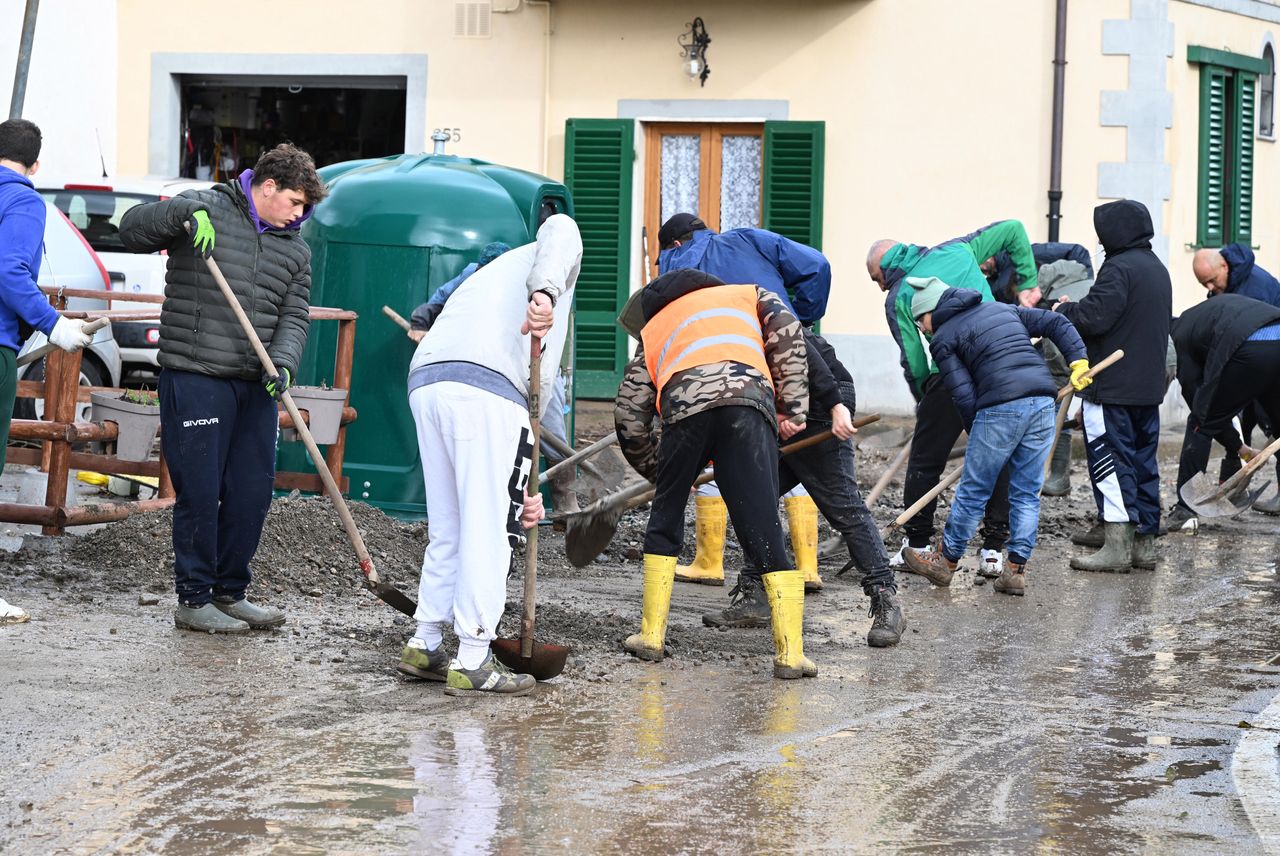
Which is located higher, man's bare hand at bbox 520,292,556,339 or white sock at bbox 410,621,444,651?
man's bare hand at bbox 520,292,556,339

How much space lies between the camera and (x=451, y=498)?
19.2ft

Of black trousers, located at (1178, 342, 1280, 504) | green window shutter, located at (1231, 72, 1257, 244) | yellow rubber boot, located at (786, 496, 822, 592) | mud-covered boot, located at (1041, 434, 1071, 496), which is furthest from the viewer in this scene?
green window shutter, located at (1231, 72, 1257, 244)

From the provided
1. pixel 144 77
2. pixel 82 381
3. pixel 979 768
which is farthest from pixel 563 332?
pixel 144 77

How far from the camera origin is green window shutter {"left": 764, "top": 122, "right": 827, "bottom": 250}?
51.4 ft

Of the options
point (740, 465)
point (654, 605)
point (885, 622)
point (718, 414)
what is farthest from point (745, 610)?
point (718, 414)

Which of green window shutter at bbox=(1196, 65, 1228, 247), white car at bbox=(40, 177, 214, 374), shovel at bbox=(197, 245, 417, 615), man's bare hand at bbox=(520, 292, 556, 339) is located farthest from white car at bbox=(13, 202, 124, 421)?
green window shutter at bbox=(1196, 65, 1228, 247)

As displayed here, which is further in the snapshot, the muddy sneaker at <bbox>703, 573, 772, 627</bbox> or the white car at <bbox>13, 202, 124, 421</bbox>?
the white car at <bbox>13, 202, 124, 421</bbox>

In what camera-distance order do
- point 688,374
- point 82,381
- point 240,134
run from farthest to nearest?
point 240,134 < point 82,381 < point 688,374

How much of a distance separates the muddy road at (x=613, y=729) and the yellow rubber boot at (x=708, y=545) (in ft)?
1.58

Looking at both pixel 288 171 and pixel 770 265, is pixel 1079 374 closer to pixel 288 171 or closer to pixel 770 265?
pixel 770 265

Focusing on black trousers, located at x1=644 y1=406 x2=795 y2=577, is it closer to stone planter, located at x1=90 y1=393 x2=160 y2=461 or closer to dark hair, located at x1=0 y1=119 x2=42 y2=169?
dark hair, located at x1=0 y1=119 x2=42 y2=169

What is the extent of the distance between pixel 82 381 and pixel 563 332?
6.12 m

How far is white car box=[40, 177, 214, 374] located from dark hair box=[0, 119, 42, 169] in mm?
5862

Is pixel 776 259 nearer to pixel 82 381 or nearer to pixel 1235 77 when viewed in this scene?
pixel 82 381
